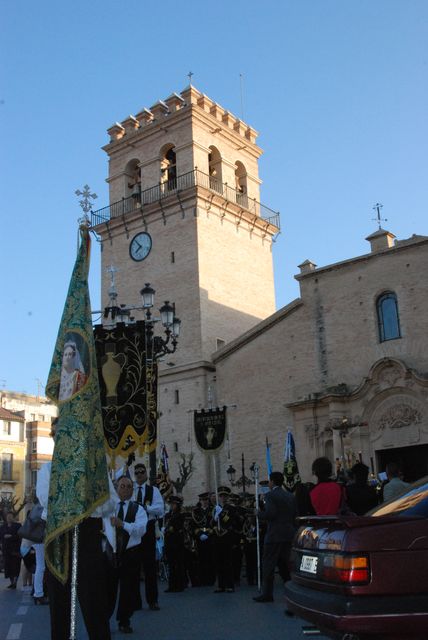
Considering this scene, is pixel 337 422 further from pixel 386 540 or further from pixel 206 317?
pixel 386 540

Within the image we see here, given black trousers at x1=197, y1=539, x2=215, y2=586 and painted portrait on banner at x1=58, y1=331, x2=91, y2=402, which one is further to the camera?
black trousers at x1=197, y1=539, x2=215, y2=586

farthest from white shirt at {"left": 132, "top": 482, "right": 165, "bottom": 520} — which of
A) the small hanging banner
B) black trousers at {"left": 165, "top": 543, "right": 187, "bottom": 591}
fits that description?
the small hanging banner

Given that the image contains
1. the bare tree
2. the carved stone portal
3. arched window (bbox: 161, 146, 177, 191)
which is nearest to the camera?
the carved stone portal

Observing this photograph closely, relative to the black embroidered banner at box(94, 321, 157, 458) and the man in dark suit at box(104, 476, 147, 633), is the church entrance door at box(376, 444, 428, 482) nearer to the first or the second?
the black embroidered banner at box(94, 321, 157, 458)

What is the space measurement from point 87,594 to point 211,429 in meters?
14.7

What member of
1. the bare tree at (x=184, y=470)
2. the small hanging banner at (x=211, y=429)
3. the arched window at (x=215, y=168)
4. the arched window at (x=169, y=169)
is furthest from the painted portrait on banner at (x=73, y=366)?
the arched window at (x=215, y=168)

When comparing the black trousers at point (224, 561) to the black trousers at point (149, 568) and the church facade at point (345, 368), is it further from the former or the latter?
the church facade at point (345, 368)

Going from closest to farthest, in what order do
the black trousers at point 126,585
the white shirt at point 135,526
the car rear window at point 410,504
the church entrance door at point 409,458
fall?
the car rear window at point 410,504
the black trousers at point 126,585
the white shirt at point 135,526
the church entrance door at point 409,458

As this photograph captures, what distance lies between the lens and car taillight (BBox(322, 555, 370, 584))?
446 centimetres

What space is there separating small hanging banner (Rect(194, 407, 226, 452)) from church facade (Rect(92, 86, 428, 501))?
6.07 meters

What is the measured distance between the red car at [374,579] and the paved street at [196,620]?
3.18 m

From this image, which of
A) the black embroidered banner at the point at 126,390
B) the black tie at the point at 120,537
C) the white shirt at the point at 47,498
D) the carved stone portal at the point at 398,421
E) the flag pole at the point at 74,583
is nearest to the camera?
the flag pole at the point at 74,583

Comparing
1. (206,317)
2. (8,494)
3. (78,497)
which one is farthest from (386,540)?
(8,494)

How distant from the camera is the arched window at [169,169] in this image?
36178 millimetres
